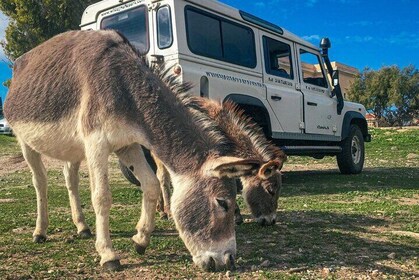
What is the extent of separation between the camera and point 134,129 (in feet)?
13.5

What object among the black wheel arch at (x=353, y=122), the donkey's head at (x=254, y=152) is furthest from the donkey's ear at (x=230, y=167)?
the black wheel arch at (x=353, y=122)

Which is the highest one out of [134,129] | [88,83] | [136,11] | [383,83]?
[383,83]

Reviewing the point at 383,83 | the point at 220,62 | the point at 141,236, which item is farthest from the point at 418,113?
the point at 141,236

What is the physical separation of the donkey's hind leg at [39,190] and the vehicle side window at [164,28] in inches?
112

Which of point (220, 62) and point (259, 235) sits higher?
point (220, 62)

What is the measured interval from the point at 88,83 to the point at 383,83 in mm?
50005

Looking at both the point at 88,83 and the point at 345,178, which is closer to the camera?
the point at 88,83

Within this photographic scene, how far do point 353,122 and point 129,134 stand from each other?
9.68 m

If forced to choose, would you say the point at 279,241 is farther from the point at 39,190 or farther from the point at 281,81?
the point at 281,81

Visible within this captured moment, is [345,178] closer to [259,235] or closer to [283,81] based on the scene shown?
[283,81]

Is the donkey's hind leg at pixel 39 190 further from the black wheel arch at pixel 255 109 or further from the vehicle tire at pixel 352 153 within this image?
the vehicle tire at pixel 352 153

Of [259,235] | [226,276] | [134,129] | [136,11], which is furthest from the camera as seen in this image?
[136,11]

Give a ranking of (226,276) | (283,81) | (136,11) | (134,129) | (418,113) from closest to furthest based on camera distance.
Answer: (226,276)
(134,129)
(136,11)
(283,81)
(418,113)

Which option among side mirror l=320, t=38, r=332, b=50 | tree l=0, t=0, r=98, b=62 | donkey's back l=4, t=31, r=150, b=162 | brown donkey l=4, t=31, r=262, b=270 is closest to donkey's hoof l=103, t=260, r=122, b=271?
brown donkey l=4, t=31, r=262, b=270
